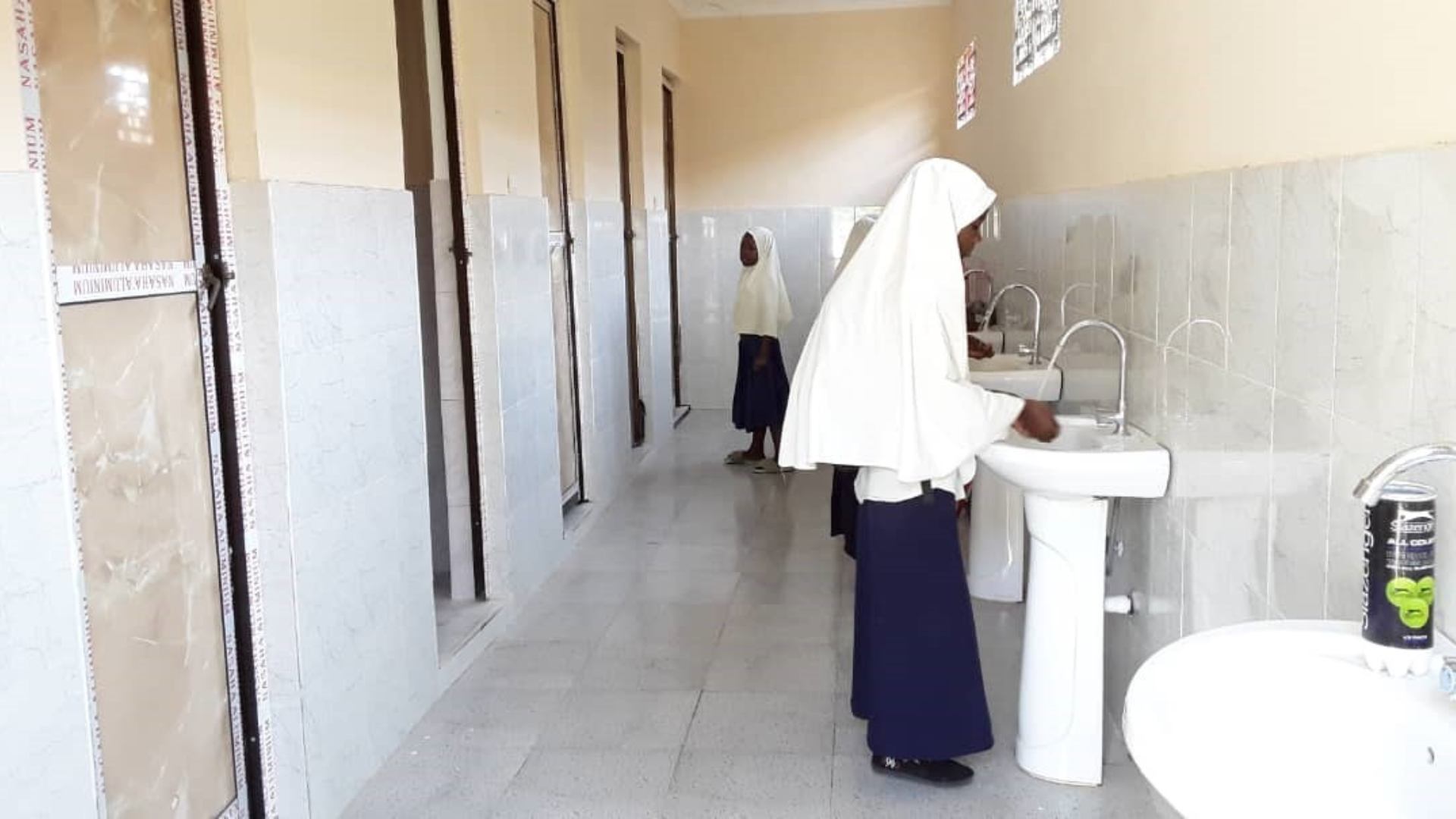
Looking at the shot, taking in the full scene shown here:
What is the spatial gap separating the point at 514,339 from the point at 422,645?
4.44 ft

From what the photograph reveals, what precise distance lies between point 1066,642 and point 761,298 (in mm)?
4090

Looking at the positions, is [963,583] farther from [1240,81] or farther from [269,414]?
[269,414]

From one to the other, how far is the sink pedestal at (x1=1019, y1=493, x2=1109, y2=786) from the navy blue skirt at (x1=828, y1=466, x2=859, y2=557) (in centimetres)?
152

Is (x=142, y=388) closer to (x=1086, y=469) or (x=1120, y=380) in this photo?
(x=1086, y=469)

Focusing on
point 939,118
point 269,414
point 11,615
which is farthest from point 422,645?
point 939,118

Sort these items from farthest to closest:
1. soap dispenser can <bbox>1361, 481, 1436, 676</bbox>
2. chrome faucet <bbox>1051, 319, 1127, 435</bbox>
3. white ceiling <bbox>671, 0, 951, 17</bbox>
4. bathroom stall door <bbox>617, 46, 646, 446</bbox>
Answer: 1. white ceiling <bbox>671, 0, 951, 17</bbox>
2. bathroom stall door <bbox>617, 46, 646, 446</bbox>
3. chrome faucet <bbox>1051, 319, 1127, 435</bbox>
4. soap dispenser can <bbox>1361, 481, 1436, 676</bbox>

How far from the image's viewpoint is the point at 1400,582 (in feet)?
4.98

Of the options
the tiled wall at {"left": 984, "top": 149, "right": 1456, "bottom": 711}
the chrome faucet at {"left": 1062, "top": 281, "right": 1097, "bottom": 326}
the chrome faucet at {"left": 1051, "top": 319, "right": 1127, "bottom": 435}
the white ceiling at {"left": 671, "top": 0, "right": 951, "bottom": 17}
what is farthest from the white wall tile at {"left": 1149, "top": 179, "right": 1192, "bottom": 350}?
the white ceiling at {"left": 671, "top": 0, "right": 951, "bottom": 17}

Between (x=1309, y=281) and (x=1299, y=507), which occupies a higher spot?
(x=1309, y=281)

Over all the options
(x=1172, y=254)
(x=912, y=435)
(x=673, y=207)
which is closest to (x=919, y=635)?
(x=912, y=435)

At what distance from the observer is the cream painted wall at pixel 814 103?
901cm

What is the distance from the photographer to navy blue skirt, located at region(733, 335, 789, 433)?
704cm

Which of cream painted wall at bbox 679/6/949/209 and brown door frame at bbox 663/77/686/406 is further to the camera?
brown door frame at bbox 663/77/686/406

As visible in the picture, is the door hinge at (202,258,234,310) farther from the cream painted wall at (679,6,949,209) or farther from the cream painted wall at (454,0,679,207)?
the cream painted wall at (679,6,949,209)
